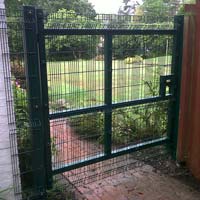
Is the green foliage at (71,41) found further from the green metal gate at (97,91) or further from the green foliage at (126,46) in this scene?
the green foliage at (126,46)

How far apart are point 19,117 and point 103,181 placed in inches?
51.8

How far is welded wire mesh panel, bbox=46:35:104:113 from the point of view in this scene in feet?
8.96

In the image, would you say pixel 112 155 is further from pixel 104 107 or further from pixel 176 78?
pixel 176 78

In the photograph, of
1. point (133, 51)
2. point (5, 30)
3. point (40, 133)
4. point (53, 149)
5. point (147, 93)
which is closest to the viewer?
point (5, 30)

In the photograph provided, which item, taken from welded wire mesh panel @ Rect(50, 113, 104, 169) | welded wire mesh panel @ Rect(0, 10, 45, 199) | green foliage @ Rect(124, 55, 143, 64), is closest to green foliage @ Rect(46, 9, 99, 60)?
welded wire mesh panel @ Rect(0, 10, 45, 199)

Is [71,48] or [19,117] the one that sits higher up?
[71,48]

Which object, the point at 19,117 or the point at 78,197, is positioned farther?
the point at 78,197

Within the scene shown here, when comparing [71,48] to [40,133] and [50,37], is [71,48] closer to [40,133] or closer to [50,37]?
[50,37]

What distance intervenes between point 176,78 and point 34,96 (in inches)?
75.0

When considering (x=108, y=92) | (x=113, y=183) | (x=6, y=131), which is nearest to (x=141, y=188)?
(x=113, y=183)

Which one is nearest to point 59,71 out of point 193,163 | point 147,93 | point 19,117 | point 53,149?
point 19,117

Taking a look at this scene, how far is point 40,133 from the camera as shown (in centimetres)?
268

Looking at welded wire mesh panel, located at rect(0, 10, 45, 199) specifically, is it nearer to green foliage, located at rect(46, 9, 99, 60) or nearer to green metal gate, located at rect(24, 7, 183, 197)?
green metal gate, located at rect(24, 7, 183, 197)

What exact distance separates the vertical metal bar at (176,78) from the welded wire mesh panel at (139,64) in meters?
0.08
